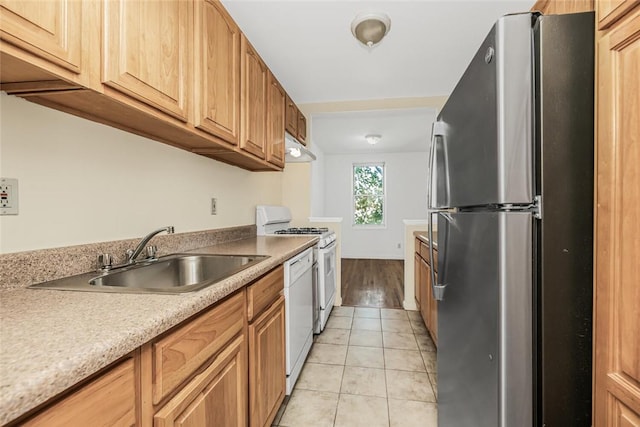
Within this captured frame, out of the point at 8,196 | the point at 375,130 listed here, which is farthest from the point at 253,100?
the point at 375,130

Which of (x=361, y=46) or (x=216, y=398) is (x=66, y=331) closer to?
(x=216, y=398)

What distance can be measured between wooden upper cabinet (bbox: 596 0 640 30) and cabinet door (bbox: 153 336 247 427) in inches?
55.5

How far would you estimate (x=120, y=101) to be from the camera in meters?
0.94

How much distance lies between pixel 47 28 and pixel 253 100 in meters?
1.25

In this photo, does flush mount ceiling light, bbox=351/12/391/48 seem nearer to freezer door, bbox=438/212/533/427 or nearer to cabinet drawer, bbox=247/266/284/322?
freezer door, bbox=438/212/533/427

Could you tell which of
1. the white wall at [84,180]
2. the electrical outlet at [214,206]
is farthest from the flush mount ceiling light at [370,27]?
the electrical outlet at [214,206]

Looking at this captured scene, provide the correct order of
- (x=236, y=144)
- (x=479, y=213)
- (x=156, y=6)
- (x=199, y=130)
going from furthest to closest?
1. (x=236, y=144)
2. (x=199, y=130)
3. (x=156, y=6)
4. (x=479, y=213)

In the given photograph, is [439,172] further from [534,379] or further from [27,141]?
[27,141]

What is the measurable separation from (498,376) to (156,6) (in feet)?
5.43

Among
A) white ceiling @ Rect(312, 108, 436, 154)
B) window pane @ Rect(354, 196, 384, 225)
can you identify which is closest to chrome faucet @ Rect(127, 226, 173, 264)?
white ceiling @ Rect(312, 108, 436, 154)

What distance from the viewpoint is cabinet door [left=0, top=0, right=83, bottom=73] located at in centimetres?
64

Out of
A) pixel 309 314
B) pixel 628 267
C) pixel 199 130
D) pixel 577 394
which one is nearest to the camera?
pixel 628 267

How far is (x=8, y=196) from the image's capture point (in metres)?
0.90

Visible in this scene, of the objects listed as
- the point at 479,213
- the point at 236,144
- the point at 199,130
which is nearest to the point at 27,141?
the point at 199,130
